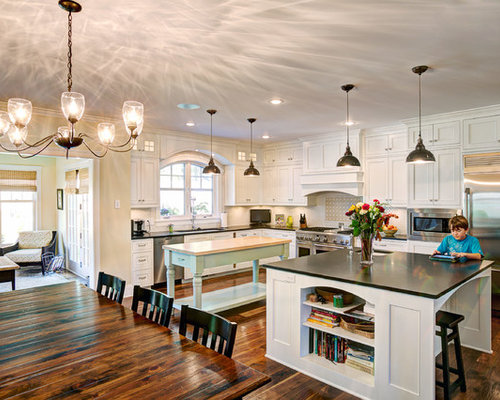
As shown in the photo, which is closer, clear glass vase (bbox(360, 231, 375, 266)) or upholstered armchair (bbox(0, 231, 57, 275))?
clear glass vase (bbox(360, 231, 375, 266))

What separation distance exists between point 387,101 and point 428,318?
9.08 ft

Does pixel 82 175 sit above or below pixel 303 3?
below

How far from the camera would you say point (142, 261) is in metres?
5.38

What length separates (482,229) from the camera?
170 inches

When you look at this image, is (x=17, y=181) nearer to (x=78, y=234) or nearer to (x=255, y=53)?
(x=78, y=234)

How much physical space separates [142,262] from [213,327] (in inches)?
153

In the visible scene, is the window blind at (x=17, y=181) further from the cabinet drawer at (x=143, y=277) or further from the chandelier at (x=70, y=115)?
the chandelier at (x=70, y=115)

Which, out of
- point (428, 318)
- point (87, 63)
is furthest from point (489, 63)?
point (87, 63)

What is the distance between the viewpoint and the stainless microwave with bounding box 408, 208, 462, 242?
4688 millimetres

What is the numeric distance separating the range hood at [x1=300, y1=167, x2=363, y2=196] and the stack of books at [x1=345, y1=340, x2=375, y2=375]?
343 centimetres

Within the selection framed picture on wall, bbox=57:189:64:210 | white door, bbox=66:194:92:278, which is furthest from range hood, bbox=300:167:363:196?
framed picture on wall, bbox=57:189:64:210

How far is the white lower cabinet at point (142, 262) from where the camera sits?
5.31 m

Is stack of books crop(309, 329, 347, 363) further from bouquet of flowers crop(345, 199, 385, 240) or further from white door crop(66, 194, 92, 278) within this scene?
white door crop(66, 194, 92, 278)

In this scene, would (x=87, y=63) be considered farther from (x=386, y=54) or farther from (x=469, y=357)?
(x=469, y=357)
